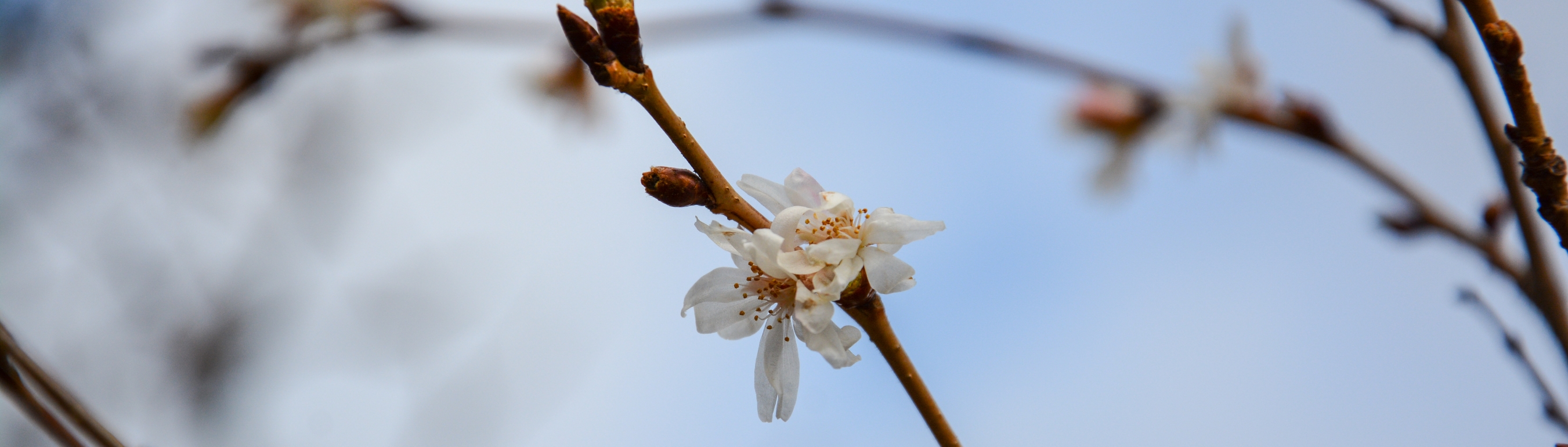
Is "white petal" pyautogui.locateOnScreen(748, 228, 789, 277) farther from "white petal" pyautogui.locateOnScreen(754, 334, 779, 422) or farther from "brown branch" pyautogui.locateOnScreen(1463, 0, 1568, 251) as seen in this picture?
"brown branch" pyautogui.locateOnScreen(1463, 0, 1568, 251)

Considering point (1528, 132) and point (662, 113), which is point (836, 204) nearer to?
point (662, 113)

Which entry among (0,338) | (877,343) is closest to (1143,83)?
(877,343)

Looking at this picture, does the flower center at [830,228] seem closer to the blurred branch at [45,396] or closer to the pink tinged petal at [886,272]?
the pink tinged petal at [886,272]

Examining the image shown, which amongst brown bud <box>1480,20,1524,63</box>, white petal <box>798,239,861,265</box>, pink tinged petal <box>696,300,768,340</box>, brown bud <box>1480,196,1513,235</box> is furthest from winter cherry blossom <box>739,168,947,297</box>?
brown bud <box>1480,196,1513,235</box>

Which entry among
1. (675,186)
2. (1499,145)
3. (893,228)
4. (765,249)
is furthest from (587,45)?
(1499,145)

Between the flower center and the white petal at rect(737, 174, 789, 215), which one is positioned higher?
the white petal at rect(737, 174, 789, 215)

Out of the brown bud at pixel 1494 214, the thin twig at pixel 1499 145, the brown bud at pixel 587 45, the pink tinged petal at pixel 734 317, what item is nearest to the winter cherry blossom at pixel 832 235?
the pink tinged petal at pixel 734 317

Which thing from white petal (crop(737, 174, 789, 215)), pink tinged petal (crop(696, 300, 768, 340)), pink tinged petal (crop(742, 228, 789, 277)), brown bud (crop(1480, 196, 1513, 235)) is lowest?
brown bud (crop(1480, 196, 1513, 235))

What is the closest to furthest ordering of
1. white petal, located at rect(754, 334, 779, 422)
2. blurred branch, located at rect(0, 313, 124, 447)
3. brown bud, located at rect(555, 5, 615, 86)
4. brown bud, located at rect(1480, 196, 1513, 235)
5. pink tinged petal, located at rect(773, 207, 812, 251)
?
blurred branch, located at rect(0, 313, 124, 447) → brown bud, located at rect(555, 5, 615, 86) → pink tinged petal, located at rect(773, 207, 812, 251) → white petal, located at rect(754, 334, 779, 422) → brown bud, located at rect(1480, 196, 1513, 235)
